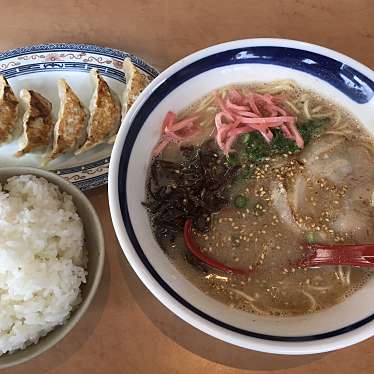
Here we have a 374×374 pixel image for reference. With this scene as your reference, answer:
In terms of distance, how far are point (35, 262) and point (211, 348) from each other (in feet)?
2.08

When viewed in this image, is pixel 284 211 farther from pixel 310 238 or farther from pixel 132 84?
Answer: pixel 132 84

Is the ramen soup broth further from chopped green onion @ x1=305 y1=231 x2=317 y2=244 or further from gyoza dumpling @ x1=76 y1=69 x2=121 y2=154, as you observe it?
gyoza dumpling @ x1=76 y1=69 x2=121 y2=154

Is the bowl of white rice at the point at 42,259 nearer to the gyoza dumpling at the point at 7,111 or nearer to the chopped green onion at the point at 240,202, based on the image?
the gyoza dumpling at the point at 7,111

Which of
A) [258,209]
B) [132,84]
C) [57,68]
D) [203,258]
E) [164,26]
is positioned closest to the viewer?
[203,258]

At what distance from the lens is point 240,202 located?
1679 millimetres

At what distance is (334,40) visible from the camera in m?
2.04

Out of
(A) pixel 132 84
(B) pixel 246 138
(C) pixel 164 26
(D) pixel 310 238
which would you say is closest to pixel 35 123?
(A) pixel 132 84

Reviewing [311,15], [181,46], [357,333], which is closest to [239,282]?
[357,333]

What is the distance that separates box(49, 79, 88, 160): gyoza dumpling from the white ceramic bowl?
1.31 feet

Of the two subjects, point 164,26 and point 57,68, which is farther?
point 164,26

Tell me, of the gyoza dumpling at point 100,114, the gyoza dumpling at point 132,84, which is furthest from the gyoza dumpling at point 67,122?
the gyoza dumpling at point 132,84

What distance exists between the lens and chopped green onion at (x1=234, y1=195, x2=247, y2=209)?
1.68m

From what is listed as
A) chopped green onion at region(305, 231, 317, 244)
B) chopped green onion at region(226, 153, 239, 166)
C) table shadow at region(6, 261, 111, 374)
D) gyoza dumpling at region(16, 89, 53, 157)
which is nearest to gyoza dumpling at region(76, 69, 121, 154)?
gyoza dumpling at region(16, 89, 53, 157)

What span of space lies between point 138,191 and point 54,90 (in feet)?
2.29
